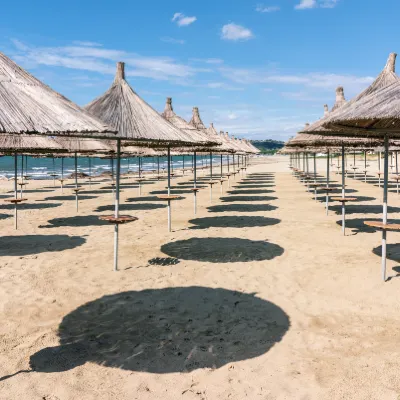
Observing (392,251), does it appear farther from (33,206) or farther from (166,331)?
(33,206)

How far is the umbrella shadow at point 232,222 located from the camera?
33.0 feet

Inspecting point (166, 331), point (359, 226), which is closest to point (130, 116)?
point (166, 331)

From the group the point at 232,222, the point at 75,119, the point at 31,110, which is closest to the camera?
the point at 31,110

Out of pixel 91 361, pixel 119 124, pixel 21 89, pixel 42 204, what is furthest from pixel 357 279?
pixel 42 204

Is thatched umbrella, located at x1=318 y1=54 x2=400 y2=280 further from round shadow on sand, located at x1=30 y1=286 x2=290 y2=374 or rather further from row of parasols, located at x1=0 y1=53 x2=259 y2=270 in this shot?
row of parasols, located at x1=0 y1=53 x2=259 y2=270

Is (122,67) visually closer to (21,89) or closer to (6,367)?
(21,89)

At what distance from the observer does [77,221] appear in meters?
11.3

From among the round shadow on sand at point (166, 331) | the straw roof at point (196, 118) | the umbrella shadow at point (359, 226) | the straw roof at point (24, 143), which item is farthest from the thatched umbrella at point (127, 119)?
the straw roof at point (196, 118)

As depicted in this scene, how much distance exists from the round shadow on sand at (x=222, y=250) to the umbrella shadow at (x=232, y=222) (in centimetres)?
157

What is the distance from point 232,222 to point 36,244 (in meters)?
4.90

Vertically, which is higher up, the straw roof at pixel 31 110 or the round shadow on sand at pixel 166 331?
the straw roof at pixel 31 110

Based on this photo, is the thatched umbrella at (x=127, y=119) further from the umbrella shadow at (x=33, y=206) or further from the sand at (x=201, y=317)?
the umbrella shadow at (x=33, y=206)

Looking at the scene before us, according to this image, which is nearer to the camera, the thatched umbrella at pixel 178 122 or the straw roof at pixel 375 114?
the straw roof at pixel 375 114

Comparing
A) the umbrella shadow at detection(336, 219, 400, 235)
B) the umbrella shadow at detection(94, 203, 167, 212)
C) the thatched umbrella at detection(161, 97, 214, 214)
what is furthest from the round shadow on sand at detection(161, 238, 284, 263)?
the umbrella shadow at detection(94, 203, 167, 212)
